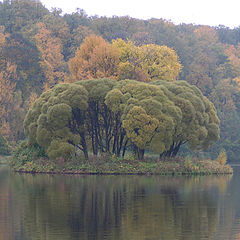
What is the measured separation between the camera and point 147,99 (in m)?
41.5

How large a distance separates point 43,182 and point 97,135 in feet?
38.9

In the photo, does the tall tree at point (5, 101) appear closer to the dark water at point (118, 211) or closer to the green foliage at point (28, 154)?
the green foliage at point (28, 154)

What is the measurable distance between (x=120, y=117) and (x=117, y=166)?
406cm

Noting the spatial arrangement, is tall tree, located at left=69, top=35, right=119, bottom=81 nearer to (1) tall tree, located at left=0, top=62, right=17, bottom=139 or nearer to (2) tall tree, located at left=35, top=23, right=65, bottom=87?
(1) tall tree, located at left=0, top=62, right=17, bottom=139

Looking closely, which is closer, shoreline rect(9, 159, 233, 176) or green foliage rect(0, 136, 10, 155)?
shoreline rect(9, 159, 233, 176)

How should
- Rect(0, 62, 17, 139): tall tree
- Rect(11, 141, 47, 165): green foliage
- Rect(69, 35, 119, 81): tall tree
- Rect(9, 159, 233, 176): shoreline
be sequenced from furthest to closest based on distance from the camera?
Rect(0, 62, 17, 139): tall tree → Rect(69, 35, 119, 81): tall tree → Rect(11, 141, 47, 165): green foliage → Rect(9, 159, 233, 176): shoreline

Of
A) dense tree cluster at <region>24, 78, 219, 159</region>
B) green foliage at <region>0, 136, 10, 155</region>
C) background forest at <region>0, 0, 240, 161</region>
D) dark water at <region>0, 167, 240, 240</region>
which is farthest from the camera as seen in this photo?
background forest at <region>0, 0, 240, 161</region>

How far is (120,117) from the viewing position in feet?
142

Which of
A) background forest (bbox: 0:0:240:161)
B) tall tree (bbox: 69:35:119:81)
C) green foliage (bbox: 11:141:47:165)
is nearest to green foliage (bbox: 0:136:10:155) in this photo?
background forest (bbox: 0:0:240:161)

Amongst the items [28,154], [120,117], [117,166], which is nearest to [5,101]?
[28,154]

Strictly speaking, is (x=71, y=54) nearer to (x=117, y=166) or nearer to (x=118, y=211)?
(x=117, y=166)

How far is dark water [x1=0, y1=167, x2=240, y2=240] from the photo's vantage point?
53.5ft

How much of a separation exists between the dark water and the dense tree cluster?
8.47m

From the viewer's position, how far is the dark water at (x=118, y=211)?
16.3 meters
